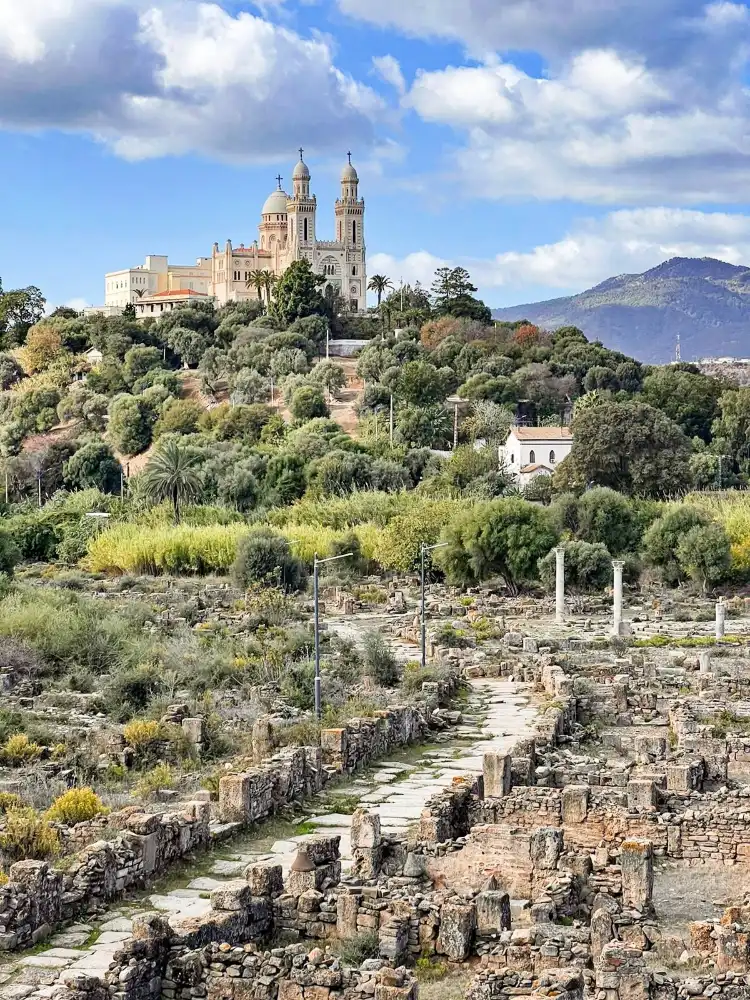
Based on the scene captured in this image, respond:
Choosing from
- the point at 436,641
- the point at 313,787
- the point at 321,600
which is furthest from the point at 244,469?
the point at 313,787

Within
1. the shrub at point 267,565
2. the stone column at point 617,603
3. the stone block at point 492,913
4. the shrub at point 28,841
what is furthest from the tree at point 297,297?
the stone block at point 492,913

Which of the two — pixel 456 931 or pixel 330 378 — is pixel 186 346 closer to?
pixel 330 378

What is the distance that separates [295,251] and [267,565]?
295 feet

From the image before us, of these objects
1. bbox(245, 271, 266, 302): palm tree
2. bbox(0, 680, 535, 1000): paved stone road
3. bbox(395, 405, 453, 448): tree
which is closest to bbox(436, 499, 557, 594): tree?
bbox(0, 680, 535, 1000): paved stone road

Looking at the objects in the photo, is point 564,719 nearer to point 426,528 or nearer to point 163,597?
point 163,597

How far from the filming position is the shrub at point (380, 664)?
36469mm

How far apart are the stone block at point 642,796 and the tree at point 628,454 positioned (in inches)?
2271

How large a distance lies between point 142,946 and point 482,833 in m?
4.73

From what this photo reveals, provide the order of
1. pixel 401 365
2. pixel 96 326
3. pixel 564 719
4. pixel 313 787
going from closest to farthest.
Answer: pixel 313 787 → pixel 564 719 → pixel 401 365 → pixel 96 326

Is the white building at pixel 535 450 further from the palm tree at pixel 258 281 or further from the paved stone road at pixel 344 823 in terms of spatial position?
the paved stone road at pixel 344 823

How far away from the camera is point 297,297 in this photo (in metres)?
124

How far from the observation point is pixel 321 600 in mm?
59000

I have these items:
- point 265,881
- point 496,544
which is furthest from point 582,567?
point 265,881

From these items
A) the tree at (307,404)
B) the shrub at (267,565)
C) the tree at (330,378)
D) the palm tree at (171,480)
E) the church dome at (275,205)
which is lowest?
the shrub at (267,565)
